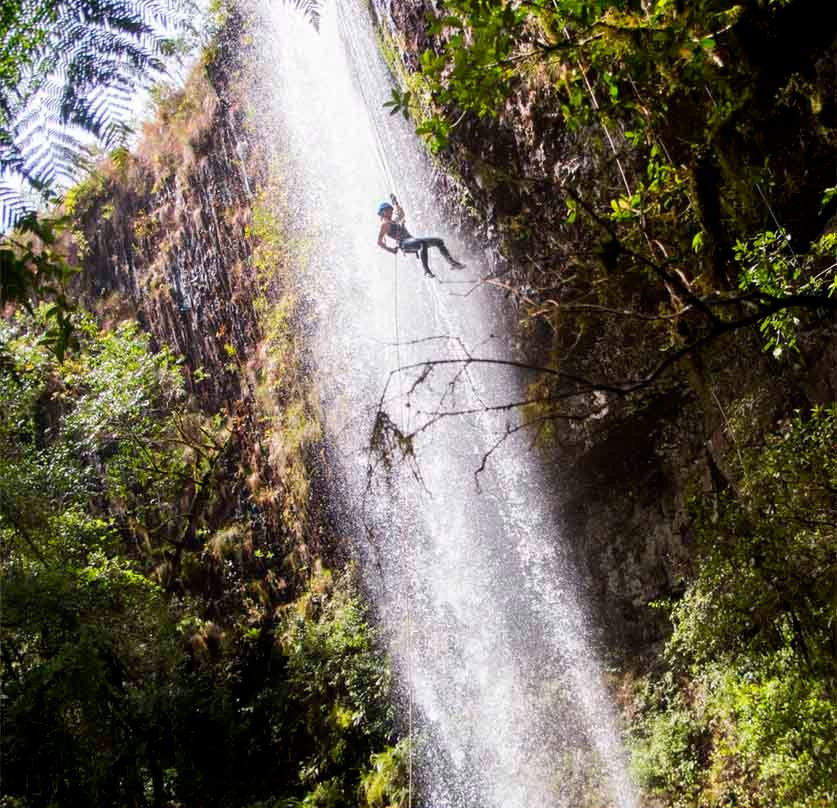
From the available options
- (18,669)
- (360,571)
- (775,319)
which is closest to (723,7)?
(775,319)

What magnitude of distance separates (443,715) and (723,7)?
26.0 feet

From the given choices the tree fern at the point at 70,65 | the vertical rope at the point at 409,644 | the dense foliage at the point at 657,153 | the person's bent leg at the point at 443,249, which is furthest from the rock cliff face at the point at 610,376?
the tree fern at the point at 70,65

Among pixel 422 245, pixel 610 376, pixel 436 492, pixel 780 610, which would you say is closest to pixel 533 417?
pixel 610 376

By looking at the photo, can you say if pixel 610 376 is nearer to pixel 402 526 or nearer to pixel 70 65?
pixel 402 526

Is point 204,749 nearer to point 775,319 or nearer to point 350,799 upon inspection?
point 350,799

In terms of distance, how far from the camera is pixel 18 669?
9383 mm

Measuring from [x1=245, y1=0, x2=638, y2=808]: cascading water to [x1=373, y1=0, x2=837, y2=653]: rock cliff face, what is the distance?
0.58 m

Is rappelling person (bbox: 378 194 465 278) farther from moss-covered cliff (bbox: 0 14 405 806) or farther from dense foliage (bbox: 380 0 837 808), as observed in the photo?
moss-covered cliff (bbox: 0 14 405 806)

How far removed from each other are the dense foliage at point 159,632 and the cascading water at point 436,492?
0.82 m

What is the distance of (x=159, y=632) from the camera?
383 inches

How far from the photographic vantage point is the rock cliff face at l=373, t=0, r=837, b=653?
718cm

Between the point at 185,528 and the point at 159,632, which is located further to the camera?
the point at 185,528

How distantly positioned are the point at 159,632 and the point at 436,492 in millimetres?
4023

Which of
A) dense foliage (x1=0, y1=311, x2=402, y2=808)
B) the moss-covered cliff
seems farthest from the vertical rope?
dense foliage (x1=0, y1=311, x2=402, y2=808)
